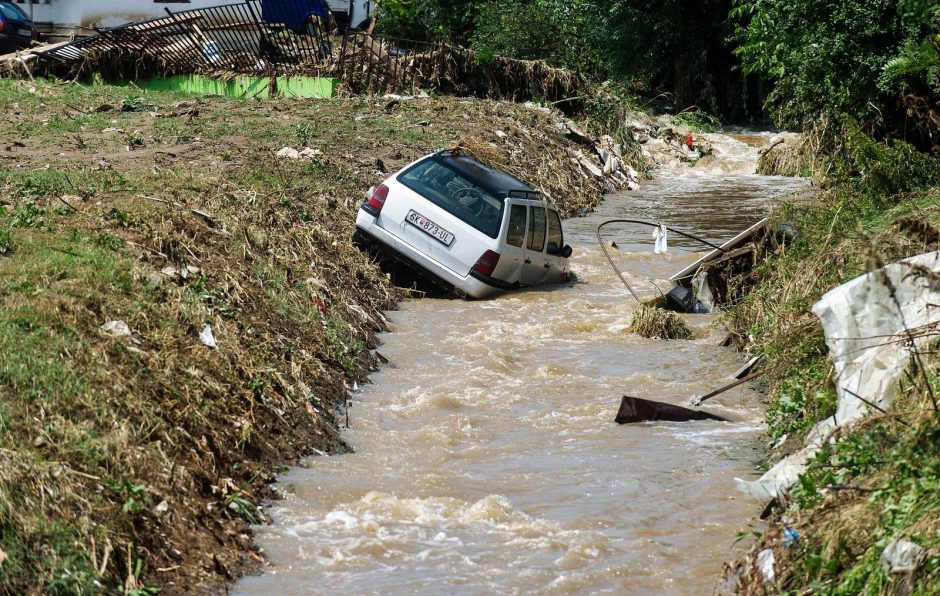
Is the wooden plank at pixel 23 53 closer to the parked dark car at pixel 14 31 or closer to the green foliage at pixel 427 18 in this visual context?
the parked dark car at pixel 14 31

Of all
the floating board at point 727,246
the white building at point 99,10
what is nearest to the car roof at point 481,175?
the floating board at point 727,246

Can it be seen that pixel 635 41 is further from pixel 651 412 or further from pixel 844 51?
pixel 651 412

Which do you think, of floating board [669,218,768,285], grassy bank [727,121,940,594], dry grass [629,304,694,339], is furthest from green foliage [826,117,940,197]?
dry grass [629,304,694,339]

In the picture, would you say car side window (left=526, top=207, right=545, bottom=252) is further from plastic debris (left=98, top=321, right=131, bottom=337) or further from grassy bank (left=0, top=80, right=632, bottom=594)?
plastic debris (left=98, top=321, right=131, bottom=337)

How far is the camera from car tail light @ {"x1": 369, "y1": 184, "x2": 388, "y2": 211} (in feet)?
42.9

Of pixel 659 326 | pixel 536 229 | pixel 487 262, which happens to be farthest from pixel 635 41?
pixel 659 326

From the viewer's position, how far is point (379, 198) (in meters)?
13.1

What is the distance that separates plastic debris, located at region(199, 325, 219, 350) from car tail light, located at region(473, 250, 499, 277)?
17.0 ft

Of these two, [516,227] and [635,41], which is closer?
[516,227]

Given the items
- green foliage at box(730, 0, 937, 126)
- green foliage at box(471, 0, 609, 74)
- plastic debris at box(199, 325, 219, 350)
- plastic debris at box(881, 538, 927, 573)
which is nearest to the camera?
plastic debris at box(881, 538, 927, 573)

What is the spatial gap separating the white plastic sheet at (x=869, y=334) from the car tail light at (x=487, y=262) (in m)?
6.34

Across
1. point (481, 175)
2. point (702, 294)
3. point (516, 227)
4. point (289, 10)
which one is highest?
point (289, 10)

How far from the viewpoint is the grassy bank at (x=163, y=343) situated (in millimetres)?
5586

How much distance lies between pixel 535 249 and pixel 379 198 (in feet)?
7.18
